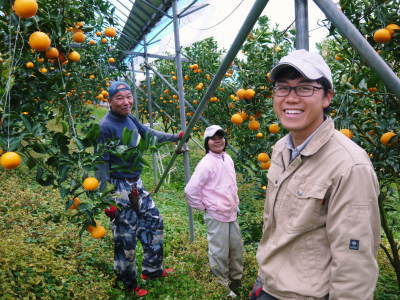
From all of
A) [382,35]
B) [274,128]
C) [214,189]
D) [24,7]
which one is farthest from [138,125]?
[382,35]

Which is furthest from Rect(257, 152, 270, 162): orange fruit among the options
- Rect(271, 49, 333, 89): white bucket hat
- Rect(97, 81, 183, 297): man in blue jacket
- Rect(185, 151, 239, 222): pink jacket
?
Rect(271, 49, 333, 89): white bucket hat

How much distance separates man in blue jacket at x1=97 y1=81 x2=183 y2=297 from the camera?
8.23 ft

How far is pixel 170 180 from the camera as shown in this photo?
6.71 m

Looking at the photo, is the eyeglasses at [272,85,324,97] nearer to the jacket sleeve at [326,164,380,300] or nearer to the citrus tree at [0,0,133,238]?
the jacket sleeve at [326,164,380,300]

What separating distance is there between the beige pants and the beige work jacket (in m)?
1.33

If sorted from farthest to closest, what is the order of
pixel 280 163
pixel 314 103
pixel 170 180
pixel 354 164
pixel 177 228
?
pixel 170 180 < pixel 177 228 < pixel 280 163 < pixel 314 103 < pixel 354 164

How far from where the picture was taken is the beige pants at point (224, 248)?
2.56 m

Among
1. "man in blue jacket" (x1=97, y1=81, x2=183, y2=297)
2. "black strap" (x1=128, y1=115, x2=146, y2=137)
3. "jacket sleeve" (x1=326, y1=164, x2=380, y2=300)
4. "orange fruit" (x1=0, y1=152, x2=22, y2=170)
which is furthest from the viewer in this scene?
"black strap" (x1=128, y1=115, x2=146, y2=137)

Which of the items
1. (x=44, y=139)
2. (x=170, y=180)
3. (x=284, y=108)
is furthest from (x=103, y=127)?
(x=170, y=180)

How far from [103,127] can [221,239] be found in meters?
1.24

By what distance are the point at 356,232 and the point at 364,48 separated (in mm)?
590

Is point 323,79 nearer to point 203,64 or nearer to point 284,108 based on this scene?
point 284,108

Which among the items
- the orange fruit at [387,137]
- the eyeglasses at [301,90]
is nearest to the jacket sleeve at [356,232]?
the eyeglasses at [301,90]

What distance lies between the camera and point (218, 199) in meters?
2.56
